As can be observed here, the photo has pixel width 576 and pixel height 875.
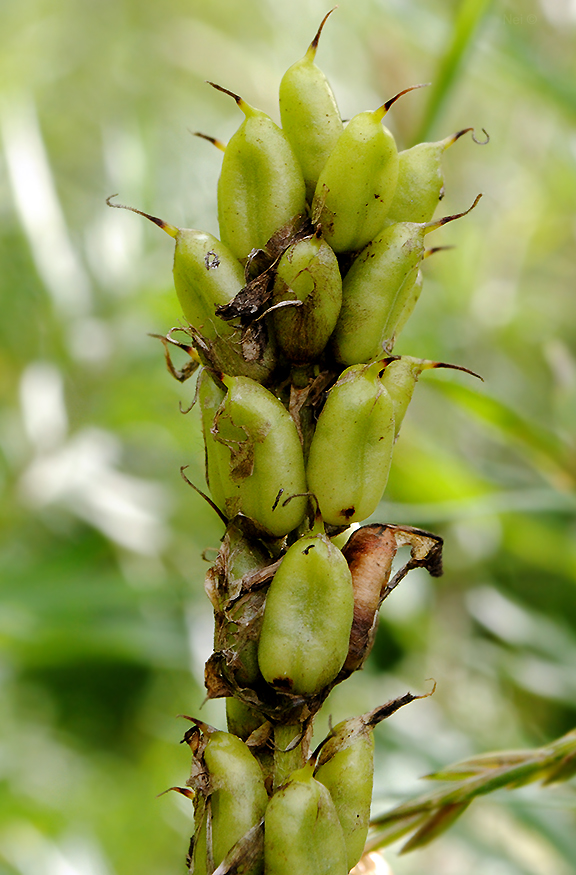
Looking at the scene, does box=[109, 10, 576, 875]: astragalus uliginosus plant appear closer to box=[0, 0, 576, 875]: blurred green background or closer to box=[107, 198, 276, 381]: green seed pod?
box=[107, 198, 276, 381]: green seed pod

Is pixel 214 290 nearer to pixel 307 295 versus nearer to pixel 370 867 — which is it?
pixel 307 295

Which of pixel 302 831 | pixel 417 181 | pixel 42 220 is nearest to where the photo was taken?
pixel 302 831

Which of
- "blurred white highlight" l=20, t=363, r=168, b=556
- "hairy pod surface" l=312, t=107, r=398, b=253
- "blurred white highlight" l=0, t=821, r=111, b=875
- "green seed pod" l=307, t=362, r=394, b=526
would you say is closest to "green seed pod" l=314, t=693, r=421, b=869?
"green seed pod" l=307, t=362, r=394, b=526

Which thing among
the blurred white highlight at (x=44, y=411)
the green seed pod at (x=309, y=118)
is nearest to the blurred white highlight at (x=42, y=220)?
the blurred white highlight at (x=44, y=411)

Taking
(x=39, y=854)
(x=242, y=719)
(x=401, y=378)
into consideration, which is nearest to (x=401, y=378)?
(x=401, y=378)

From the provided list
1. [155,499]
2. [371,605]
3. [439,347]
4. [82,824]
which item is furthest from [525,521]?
[371,605]

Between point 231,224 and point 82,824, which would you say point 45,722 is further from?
point 231,224

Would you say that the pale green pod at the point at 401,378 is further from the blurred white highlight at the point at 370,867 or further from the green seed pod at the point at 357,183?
the blurred white highlight at the point at 370,867

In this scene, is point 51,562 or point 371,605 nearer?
point 371,605
